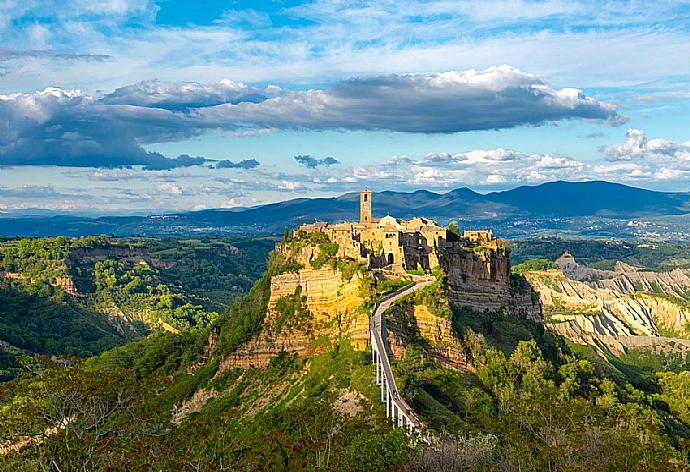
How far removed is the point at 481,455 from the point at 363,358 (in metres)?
21.0

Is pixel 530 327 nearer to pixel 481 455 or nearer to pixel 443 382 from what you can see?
pixel 443 382

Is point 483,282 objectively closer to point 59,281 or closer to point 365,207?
point 365,207

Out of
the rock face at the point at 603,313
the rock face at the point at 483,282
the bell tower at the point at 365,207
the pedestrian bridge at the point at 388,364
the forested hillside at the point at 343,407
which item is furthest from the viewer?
the rock face at the point at 603,313

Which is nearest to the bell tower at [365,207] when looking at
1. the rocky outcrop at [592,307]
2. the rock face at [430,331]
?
the rock face at [430,331]

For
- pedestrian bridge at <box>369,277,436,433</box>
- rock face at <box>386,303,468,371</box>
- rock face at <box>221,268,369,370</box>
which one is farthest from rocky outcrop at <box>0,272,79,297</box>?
rock face at <box>386,303,468,371</box>

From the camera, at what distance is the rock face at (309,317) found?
63812 mm

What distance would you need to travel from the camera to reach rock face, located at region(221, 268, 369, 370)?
63812mm

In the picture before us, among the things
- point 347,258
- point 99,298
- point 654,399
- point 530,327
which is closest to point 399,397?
point 347,258

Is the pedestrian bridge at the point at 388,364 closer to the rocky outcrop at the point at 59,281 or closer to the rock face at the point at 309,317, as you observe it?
the rock face at the point at 309,317

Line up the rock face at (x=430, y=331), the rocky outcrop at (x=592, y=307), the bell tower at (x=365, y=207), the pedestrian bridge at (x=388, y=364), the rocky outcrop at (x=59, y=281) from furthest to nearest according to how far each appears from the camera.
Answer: the rocky outcrop at (x=59, y=281) → the rocky outcrop at (x=592, y=307) → the bell tower at (x=365, y=207) → the rock face at (x=430, y=331) → the pedestrian bridge at (x=388, y=364)

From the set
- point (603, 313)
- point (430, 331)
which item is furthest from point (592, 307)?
point (430, 331)

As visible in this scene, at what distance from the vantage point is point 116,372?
3828cm

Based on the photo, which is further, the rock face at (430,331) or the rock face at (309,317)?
the rock face at (309,317)

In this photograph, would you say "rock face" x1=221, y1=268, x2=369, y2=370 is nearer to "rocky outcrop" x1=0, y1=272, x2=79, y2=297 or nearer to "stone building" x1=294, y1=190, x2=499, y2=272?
"stone building" x1=294, y1=190, x2=499, y2=272
